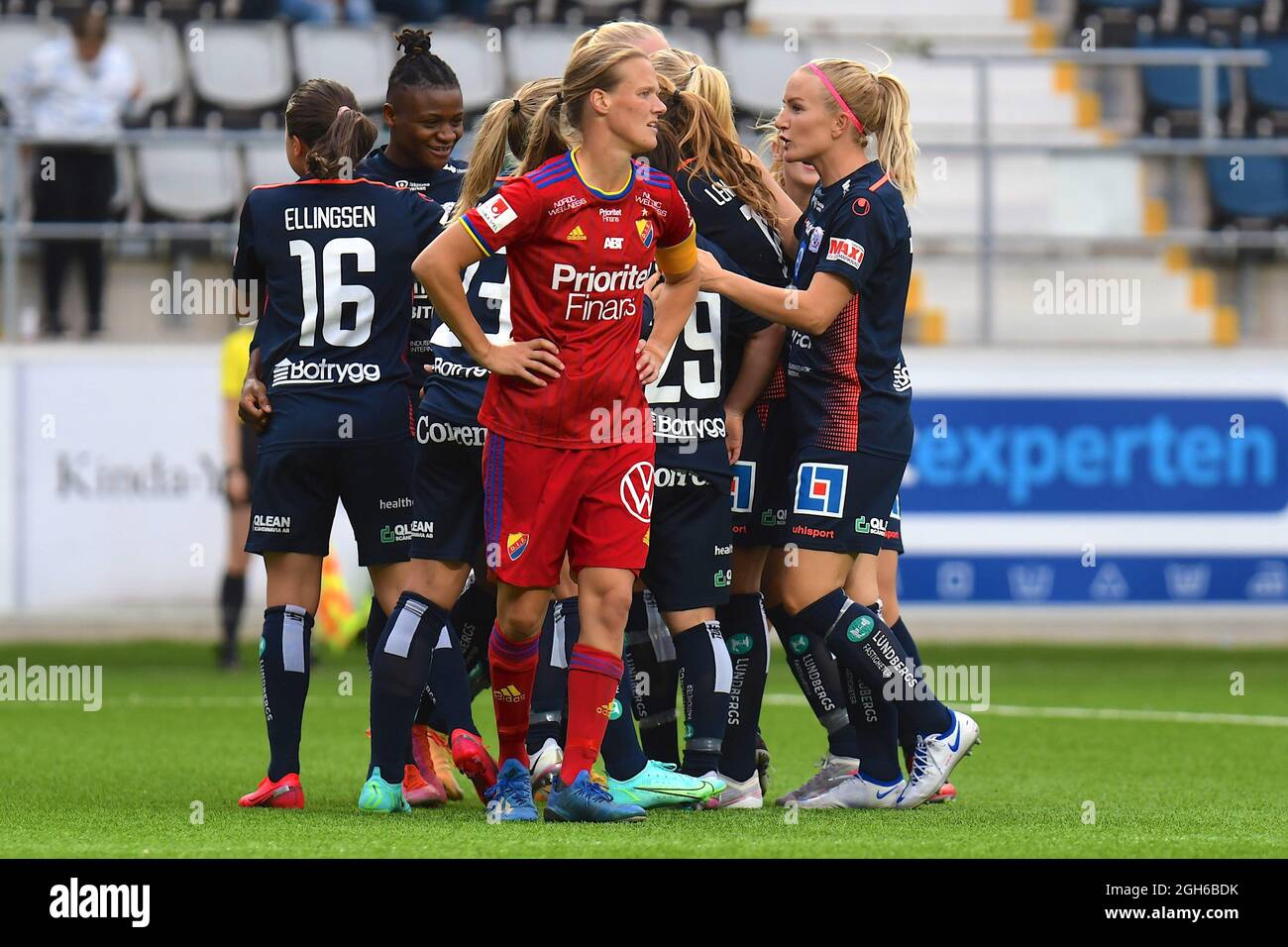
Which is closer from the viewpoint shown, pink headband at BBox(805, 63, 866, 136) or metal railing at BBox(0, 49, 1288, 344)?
pink headband at BBox(805, 63, 866, 136)

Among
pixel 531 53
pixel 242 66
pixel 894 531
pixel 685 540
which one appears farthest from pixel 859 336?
pixel 242 66

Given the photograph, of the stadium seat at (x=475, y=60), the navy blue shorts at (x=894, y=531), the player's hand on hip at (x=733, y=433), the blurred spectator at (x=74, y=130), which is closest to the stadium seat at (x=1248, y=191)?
the stadium seat at (x=475, y=60)

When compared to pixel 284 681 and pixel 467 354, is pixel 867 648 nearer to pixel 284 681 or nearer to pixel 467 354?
pixel 467 354

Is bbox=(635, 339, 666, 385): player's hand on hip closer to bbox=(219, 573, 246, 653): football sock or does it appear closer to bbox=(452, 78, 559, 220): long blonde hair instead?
bbox=(452, 78, 559, 220): long blonde hair

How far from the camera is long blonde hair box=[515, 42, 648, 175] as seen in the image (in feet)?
16.9

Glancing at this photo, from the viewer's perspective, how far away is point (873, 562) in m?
6.07

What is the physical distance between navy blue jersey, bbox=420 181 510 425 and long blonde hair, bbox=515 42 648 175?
0.26 m

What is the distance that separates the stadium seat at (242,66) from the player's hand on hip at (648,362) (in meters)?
9.90

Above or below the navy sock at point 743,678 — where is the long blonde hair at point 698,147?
above

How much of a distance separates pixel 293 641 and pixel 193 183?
8.27m

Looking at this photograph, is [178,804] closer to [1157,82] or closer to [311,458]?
[311,458]

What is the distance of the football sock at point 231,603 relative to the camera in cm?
1112

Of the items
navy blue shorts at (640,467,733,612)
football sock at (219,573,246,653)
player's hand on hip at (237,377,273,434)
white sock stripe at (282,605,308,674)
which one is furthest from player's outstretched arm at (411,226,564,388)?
football sock at (219,573,246,653)

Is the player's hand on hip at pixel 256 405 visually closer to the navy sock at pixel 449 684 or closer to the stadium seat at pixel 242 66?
the navy sock at pixel 449 684
